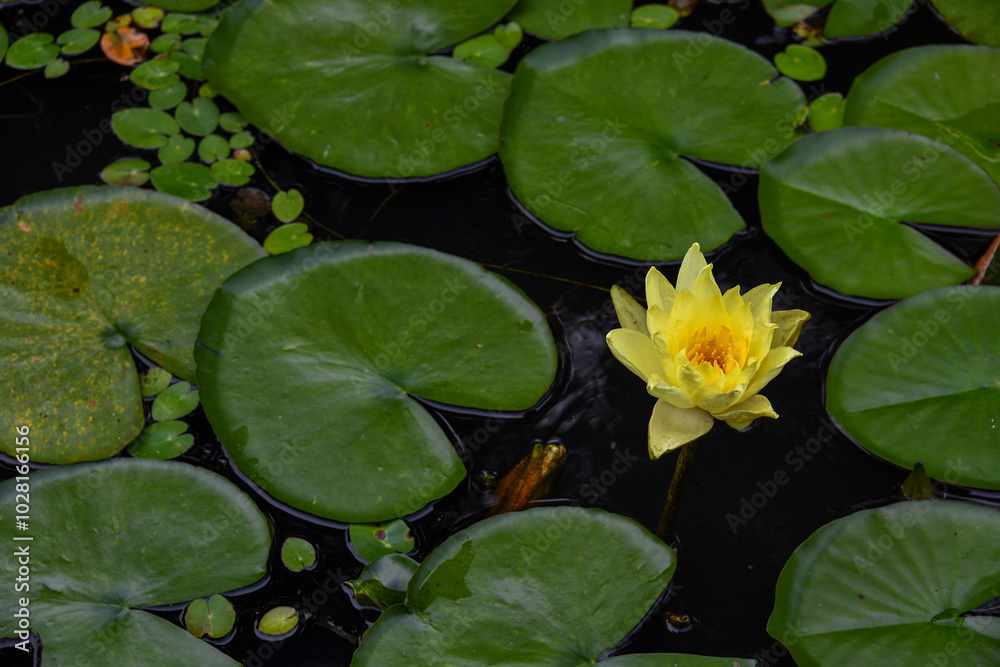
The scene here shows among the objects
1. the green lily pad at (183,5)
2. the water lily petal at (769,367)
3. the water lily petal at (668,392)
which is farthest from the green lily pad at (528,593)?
the green lily pad at (183,5)

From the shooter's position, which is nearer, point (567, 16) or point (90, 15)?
point (567, 16)

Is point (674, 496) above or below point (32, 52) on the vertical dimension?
below

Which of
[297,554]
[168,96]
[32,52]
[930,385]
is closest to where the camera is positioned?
[297,554]

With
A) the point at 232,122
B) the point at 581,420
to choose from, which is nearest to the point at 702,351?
the point at 581,420

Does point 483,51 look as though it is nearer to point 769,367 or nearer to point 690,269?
point 690,269

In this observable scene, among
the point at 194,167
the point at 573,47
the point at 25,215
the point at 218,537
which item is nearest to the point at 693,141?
the point at 573,47

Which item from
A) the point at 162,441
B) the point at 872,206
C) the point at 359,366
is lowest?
the point at 162,441

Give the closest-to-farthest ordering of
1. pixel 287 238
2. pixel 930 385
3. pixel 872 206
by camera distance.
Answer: pixel 930 385
pixel 872 206
pixel 287 238
